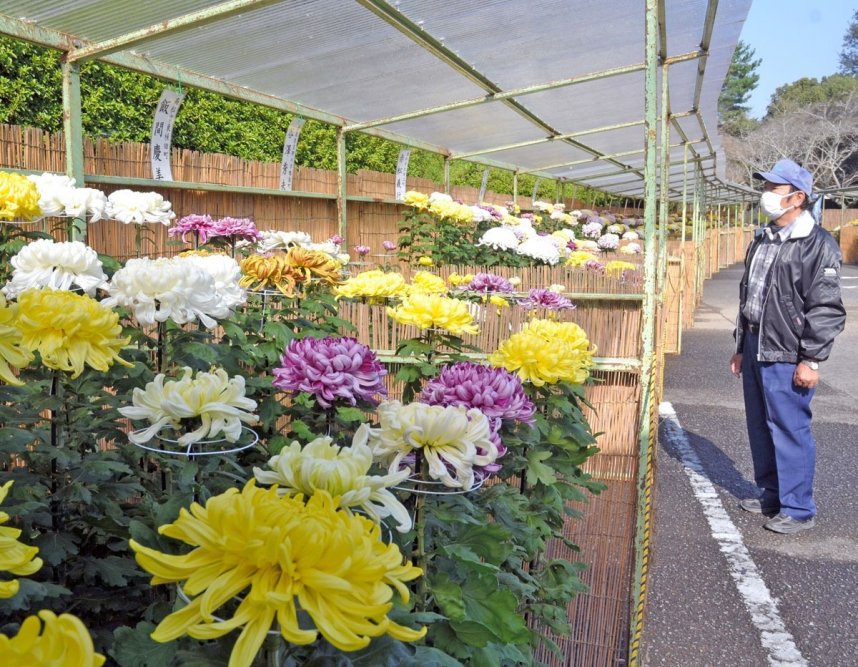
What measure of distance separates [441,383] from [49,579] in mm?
794

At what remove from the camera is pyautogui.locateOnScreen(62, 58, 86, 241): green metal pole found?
12.3ft

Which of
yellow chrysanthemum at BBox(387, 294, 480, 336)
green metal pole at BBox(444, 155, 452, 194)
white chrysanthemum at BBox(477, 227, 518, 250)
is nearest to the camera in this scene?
yellow chrysanthemum at BBox(387, 294, 480, 336)

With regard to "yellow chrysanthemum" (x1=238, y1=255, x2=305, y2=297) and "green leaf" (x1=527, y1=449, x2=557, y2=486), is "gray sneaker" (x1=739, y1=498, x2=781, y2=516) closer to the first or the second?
"green leaf" (x1=527, y1=449, x2=557, y2=486)

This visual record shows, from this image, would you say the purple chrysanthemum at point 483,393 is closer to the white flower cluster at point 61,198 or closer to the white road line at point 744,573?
the white flower cluster at point 61,198

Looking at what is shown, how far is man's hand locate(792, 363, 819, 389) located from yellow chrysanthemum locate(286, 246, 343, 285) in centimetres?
258

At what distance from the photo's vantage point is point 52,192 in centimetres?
264

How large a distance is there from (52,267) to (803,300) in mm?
3584

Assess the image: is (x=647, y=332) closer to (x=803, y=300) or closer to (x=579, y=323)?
(x=579, y=323)

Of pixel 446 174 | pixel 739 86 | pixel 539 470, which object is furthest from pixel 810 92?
pixel 539 470

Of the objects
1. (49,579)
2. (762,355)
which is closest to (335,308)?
(49,579)

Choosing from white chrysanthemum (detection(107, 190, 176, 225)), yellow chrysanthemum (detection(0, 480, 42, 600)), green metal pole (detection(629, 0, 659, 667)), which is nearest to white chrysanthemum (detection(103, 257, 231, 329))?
yellow chrysanthemum (detection(0, 480, 42, 600))

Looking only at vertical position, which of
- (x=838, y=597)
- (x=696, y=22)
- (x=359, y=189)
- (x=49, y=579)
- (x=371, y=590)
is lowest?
(x=838, y=597)

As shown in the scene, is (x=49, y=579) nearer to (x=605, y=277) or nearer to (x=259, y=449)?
(x=259, y=449)

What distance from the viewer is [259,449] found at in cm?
188
